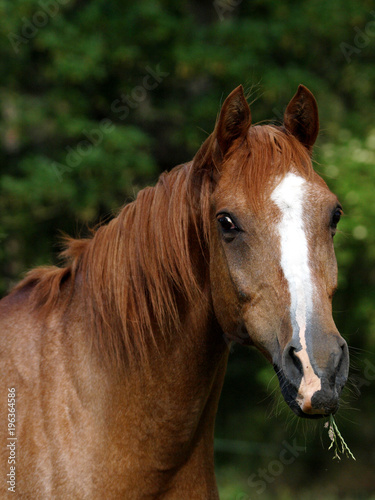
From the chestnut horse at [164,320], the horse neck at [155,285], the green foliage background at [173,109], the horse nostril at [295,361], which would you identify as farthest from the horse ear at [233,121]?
the green foliage background at [173,109]

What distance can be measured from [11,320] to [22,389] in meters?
0.37

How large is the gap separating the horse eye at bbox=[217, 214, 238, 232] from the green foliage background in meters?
4.67

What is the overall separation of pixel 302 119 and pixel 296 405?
131cm

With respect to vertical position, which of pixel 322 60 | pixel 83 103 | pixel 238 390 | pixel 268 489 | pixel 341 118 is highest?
pixel 83 103

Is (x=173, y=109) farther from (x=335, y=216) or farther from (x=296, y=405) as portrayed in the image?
(x=296, y=405)

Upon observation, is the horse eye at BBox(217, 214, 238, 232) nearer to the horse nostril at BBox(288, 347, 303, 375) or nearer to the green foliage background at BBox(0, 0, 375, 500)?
the horse nostril at BBox(288, 347, 303, 375)

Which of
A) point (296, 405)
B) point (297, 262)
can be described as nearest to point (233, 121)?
point (297, 262)

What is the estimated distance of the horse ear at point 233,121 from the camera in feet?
7.82

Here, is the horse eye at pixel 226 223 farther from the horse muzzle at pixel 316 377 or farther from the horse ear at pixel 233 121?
the horse muzzle at pixel 316 377

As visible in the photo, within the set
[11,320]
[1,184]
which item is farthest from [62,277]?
[1,184]

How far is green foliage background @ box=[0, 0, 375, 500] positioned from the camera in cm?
733

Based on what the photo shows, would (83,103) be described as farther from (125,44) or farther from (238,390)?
(238,390)

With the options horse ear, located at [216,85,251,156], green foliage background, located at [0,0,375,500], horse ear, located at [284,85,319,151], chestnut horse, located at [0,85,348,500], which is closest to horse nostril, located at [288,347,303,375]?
chestnut horse, located at [0,85,348,500]

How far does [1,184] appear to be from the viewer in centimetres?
710
